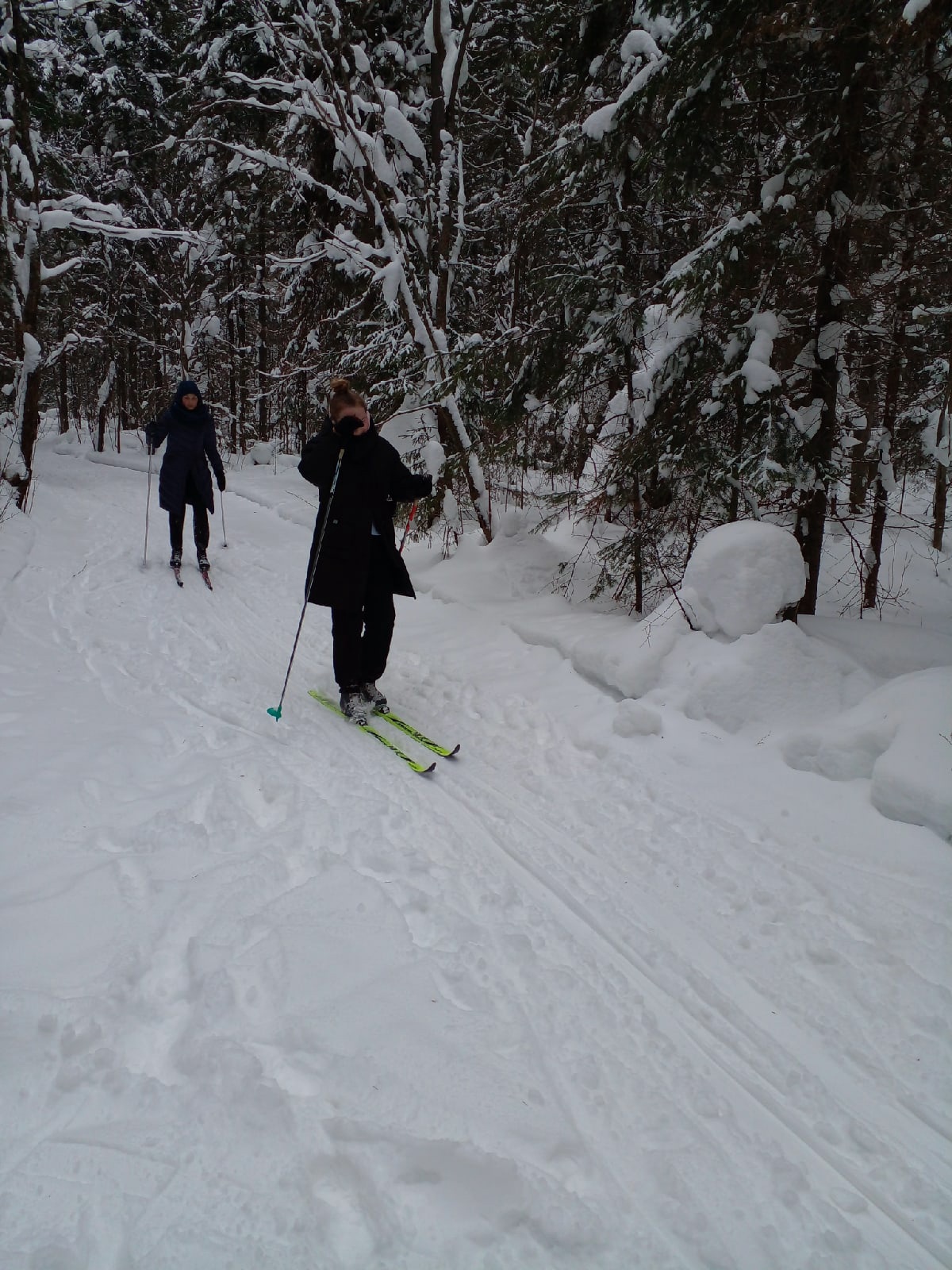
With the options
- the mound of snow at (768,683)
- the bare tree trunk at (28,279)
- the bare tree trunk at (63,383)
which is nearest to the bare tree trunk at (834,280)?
the mound of snow at (768,683)

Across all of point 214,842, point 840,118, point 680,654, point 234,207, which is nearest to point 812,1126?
point 214,842

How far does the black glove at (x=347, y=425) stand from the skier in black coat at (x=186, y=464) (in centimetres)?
443

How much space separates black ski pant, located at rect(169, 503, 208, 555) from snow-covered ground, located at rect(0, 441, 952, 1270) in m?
3.54

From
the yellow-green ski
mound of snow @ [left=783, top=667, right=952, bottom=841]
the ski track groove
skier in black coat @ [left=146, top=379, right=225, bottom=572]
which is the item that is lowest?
the ski track groove

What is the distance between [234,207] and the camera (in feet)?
64.2

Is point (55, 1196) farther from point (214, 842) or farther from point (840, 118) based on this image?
point (840, 118)

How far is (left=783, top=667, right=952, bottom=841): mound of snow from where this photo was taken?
11.0 feet

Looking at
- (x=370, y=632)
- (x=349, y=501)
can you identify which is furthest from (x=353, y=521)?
(x=370, y=632)

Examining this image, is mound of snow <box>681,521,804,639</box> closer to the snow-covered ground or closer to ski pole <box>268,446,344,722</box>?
the snow-covered ground

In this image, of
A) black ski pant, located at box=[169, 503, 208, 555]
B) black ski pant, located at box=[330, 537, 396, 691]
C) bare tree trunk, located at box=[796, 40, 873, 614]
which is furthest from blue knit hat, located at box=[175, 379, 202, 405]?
bare tree trunk, located at box=[796, 40, 873, 614]

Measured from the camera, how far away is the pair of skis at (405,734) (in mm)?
4238

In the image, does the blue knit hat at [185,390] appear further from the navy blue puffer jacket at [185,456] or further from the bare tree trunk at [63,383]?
the bare tree trunk at [63,383]

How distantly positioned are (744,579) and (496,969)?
326 cm

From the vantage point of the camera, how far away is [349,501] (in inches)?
189
